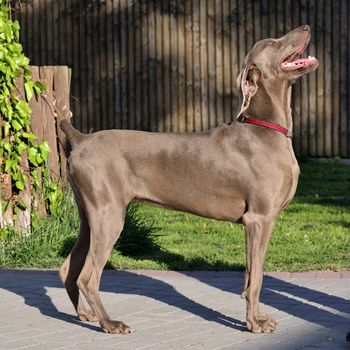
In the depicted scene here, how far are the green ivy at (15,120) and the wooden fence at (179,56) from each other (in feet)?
21.1

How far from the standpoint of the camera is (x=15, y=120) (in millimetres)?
8875

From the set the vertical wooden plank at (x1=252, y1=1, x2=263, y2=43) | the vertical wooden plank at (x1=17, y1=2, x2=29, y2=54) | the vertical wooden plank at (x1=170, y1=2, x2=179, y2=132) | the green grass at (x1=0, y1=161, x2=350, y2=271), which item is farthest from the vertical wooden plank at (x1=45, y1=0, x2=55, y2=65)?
Result: the green grass at (x1=0, y1=161, x2=350, y2=271)

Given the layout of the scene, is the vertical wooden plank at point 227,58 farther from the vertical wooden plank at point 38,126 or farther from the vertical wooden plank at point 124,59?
the vertical wooden plank at point 38,126

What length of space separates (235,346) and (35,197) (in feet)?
12.9

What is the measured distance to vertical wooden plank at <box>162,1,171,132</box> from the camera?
50.5ft

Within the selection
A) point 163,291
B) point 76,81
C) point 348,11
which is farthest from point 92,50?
point 163,291

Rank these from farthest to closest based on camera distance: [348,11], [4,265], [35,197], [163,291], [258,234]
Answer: [348,11] → [35,197] → [4,265] → [163,291] → [258,234]

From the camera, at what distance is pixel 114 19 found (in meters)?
15.7

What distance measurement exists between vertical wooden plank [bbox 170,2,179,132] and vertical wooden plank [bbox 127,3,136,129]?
2.13 ft

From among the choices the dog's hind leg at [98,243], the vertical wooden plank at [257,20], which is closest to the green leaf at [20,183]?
the dog's hind leg at [98,243]

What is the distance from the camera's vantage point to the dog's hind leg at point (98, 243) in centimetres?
624

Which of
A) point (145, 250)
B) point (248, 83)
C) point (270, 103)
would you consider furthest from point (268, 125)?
point (145, 250)

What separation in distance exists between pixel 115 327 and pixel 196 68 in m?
9.64

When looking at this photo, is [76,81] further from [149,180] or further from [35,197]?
[149,180]
